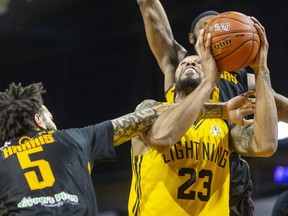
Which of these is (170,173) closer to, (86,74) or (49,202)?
(49,202)

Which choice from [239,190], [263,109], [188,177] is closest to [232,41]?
[263,109]

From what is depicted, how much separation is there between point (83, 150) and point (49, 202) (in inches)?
13.7

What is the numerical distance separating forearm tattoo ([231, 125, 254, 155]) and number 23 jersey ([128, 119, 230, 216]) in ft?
0.24

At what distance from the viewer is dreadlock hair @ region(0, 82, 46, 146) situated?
3590mm

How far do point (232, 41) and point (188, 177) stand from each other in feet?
3.34

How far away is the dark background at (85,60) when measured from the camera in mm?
12203

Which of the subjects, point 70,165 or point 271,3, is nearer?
point 70,165

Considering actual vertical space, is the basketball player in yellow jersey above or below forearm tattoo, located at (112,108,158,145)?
below

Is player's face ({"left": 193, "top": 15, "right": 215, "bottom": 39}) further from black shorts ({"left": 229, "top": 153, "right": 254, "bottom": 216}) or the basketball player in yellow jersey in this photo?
black shorts ({"left": 229, "top": 153, "right": 254, "bottom": 216})

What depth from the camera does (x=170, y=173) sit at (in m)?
4.31

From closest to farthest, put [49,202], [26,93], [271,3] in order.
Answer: [49,202]
[26,93]
[271,3]

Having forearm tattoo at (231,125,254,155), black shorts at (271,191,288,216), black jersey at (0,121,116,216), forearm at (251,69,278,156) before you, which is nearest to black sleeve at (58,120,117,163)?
black jersey at (0,121,116,216)

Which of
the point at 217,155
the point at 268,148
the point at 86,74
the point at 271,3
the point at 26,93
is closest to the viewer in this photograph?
the point at 26,93

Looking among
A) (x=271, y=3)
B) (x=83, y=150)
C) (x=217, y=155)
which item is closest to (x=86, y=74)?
(x=271, y=3)
